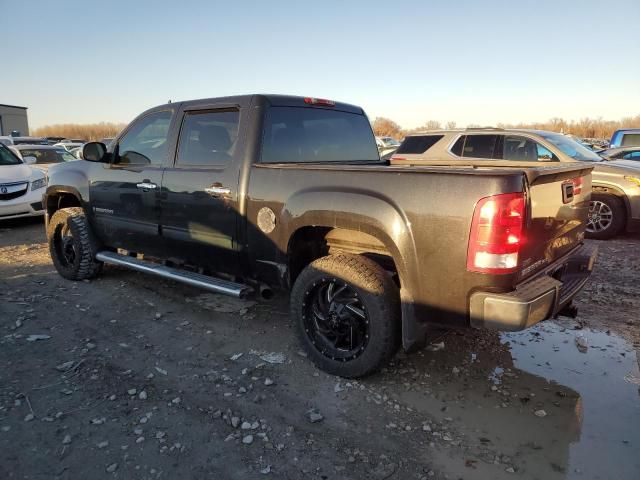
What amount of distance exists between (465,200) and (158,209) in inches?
115

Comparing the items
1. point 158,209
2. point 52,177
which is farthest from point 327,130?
point 52,177

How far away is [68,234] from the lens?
5383 millimetres

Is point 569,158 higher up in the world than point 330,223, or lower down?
higher up

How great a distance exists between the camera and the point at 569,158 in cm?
718

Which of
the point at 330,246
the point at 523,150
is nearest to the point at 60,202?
the point at 330,246

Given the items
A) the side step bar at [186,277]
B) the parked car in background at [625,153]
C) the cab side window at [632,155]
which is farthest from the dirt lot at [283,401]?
the cab side window at [632,155]

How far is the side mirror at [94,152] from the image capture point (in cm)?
469

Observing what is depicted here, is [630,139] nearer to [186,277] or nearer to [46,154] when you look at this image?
[186,277]

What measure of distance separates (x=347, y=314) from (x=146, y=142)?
9.25 ft

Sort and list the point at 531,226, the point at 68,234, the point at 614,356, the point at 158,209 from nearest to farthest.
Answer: the point at 531,226 → the point at 614,356 → the point at 158,209 → the point at 68,234

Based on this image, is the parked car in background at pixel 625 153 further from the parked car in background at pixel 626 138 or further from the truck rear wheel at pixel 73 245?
the truck rear wheel at pixel 73 245

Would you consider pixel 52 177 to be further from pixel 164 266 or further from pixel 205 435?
pixel 205 435

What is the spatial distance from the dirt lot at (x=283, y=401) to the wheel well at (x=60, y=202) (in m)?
1.53

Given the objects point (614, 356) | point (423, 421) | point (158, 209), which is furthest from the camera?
point (158, 209)
